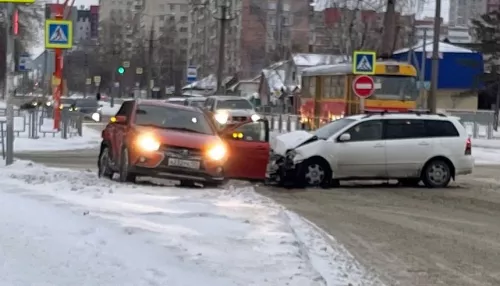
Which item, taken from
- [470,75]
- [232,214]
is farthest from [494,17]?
[232,214]

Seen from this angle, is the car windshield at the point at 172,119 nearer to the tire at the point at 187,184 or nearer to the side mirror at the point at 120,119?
the side mirror at the point at 120,119

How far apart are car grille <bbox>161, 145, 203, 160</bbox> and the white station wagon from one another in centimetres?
A: 333

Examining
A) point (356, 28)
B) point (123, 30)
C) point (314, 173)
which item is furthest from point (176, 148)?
point (123, 30)

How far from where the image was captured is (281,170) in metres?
19.6

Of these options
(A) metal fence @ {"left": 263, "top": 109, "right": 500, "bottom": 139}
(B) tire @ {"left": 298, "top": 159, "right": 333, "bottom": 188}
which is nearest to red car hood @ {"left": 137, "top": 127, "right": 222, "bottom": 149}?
(B) tire @ {"left": 298, "top": 159, "right": 333, "bottom": 188}

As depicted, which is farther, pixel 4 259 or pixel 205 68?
pixel 205 68

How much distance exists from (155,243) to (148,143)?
295 inches

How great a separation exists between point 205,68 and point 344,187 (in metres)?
91.1

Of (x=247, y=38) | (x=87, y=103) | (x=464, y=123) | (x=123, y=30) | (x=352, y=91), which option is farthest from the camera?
(x=123, y=30)

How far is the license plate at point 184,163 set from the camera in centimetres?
1644

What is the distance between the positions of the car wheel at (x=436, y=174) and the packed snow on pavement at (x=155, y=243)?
7.21 metres

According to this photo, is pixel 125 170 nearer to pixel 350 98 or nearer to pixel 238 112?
pixel 238 112

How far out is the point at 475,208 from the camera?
16281 millimetres

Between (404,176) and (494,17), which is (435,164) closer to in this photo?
(404,176)
